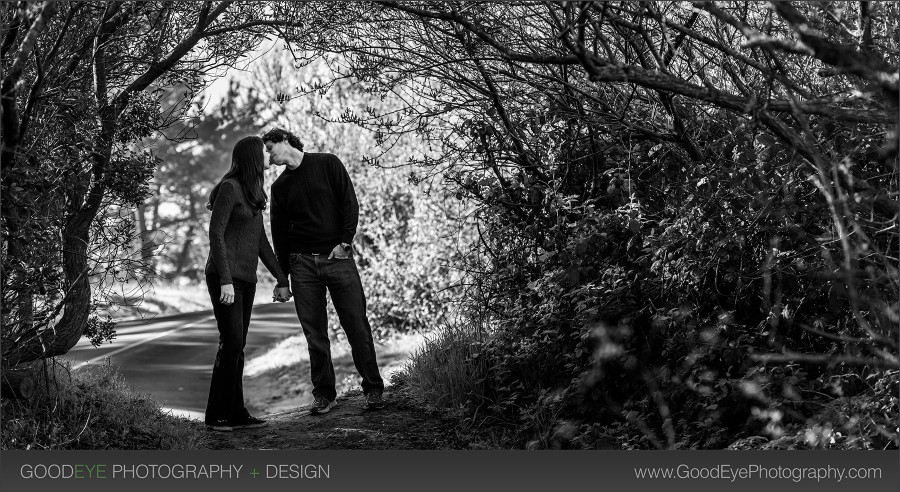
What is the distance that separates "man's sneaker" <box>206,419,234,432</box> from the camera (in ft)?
22.2

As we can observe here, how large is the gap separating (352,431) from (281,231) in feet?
5.45

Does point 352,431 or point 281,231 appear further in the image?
point 281,231

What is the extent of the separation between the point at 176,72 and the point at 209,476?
349 cm

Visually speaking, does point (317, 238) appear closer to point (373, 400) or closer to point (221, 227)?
point (221, 227)

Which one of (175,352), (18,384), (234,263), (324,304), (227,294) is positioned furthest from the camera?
(175,352)

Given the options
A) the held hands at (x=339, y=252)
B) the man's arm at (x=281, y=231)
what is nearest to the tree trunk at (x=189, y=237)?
the man's arm at (x=281, y=231)

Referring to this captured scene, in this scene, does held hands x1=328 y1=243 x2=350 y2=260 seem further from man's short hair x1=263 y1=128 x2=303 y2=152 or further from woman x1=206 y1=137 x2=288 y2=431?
man's short hair x1=263 y1=128 x2=303 y2=152

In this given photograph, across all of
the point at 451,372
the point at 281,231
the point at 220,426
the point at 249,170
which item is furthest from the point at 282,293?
the point at 451,372

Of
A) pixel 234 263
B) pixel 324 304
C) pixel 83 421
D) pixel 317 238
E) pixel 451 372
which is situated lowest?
pixel 83 421

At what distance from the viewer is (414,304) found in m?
13.3

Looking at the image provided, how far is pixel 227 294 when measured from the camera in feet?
20.8

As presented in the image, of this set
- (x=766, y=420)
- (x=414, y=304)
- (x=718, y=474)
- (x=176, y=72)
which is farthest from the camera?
(x=414, y=304)

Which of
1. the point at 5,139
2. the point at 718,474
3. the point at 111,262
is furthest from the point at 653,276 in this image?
the point at 5,139

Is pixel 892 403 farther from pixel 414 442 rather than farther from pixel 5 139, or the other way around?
pixel 5 139
